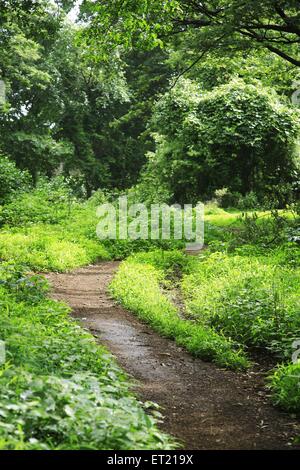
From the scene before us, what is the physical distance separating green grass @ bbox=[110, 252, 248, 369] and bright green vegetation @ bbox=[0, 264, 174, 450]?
1.84m

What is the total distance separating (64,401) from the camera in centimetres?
383

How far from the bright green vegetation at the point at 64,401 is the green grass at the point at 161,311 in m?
1.84

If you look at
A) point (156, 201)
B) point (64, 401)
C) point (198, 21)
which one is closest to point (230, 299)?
point (64, 401)

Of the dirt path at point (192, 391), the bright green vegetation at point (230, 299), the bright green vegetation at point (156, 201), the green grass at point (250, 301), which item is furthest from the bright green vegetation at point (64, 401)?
the green grass at point (250, 301)

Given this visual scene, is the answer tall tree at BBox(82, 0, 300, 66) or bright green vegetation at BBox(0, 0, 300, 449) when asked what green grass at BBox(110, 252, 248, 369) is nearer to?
bright green vegetation at BBox(0, 0, 300, 449)

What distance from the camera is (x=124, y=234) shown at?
15.5 meters

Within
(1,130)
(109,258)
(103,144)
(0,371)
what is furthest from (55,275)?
(103,144)

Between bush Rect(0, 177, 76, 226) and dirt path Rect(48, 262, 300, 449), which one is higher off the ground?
bush Rect(0, 177, 76, 226)

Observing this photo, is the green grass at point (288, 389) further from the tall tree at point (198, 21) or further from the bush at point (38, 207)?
the bush at point (38, 207)

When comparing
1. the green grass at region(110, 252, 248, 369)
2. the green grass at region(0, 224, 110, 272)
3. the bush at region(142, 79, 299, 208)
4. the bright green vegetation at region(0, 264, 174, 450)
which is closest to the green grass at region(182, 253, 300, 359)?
the green grass at region(110, 252, 248, 369)

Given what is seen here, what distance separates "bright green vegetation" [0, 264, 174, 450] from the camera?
11.6 feet

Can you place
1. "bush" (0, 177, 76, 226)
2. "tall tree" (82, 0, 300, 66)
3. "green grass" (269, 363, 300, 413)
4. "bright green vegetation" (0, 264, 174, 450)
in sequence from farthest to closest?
"bush" (0, 177, 76, 226) → "tall tree" (82, 0, 300, 66) → "green grass" (269, 363, 300, 413) → "bright green vegetation" (0, 264, 174, 450)

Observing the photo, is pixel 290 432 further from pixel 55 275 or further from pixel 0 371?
pixel 55 275

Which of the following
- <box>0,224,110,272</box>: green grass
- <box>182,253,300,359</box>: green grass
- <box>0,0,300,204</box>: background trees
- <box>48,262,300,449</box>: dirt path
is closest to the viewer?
<box>48,262,300,449</box>: dirt path
